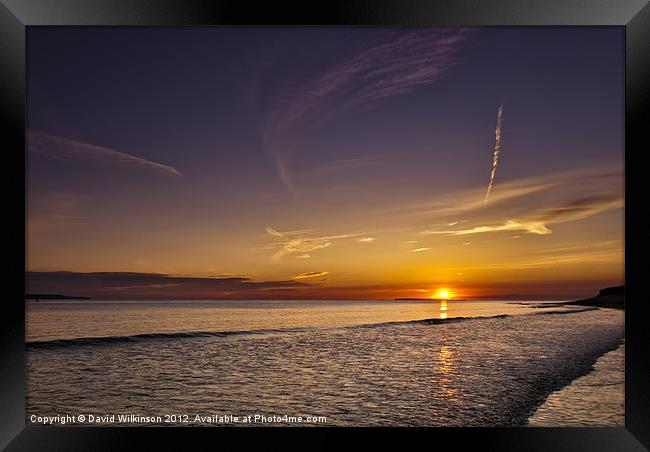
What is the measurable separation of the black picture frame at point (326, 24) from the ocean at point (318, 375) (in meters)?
0.50

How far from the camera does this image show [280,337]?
7289mm

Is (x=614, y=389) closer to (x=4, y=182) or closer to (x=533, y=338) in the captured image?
(x=533, y=338)

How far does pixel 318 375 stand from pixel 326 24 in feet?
10.9

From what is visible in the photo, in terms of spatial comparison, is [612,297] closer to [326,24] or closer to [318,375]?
[318,375]

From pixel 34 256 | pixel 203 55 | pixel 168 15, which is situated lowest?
pixel 34 256

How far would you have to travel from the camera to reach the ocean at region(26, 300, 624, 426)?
3266 mm

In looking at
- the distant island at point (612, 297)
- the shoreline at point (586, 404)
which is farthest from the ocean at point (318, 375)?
the distant island at point (612, 297)

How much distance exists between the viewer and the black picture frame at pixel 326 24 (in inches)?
79.7

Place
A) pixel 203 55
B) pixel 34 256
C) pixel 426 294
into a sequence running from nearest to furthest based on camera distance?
pixel 203 55 → pixel 34 256 → pixel 426 294

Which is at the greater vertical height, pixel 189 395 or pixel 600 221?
pixel 600 221

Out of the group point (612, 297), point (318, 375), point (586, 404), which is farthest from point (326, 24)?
point (612, 297)

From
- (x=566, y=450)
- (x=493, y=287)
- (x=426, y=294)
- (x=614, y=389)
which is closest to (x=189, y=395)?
(x=566, y=450)

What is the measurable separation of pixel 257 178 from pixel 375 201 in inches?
59.9

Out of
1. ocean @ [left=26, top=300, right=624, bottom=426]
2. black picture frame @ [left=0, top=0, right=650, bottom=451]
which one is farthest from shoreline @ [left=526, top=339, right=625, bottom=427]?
black picture frame @ [left=0, top=0, right=650, bottom=451]
